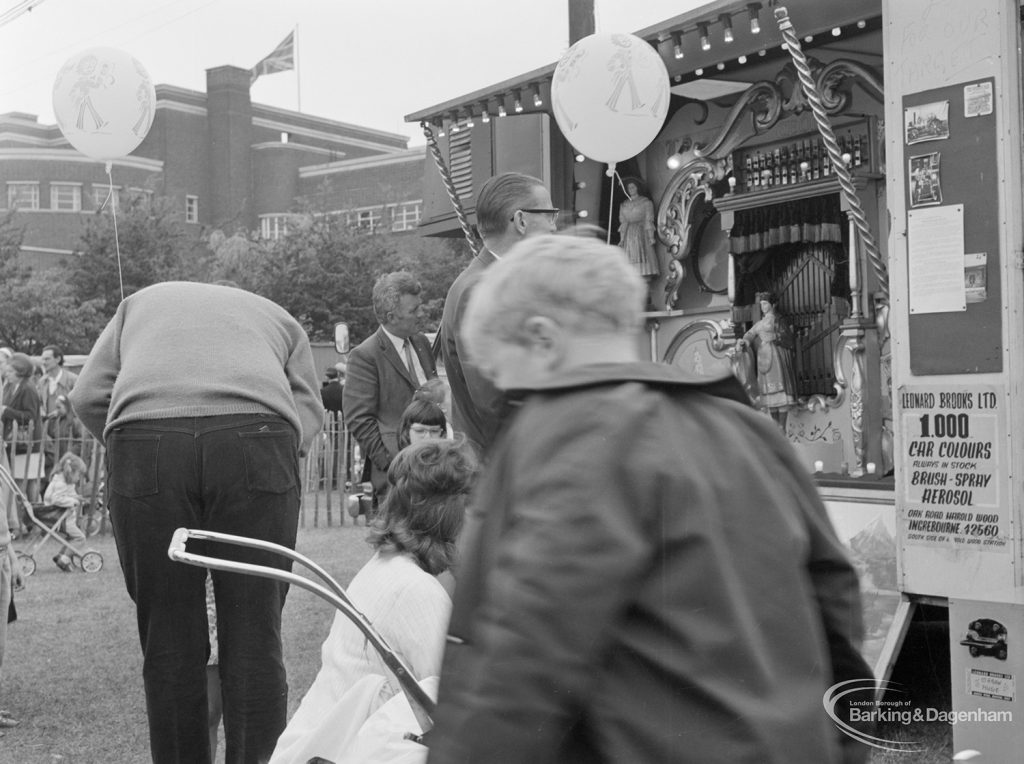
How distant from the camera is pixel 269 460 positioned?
3.65 m

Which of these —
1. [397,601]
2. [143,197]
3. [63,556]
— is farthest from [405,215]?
[397,601]

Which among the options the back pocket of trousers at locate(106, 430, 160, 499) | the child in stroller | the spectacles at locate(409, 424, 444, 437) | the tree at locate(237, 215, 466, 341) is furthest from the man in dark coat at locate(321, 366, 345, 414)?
the tree at locate(237, 215, 466, 341)

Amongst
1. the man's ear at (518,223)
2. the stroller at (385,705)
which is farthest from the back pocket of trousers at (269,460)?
the stroller at (385,705)

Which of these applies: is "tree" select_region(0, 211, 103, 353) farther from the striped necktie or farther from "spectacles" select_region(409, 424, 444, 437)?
"spectacles" select_region(409, 424, 444, 437)

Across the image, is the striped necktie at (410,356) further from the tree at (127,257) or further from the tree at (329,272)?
the tree at (127,257)

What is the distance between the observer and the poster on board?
13.3 feet

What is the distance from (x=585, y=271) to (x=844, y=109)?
4991 mm

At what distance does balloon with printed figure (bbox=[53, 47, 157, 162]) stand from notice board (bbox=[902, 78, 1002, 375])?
214 inches

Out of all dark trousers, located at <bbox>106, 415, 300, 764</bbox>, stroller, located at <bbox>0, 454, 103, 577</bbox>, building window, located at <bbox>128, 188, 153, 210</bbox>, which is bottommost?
stroller, located at <bbox>0, 454, 103, 577</bbox>

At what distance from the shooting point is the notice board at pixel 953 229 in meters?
4.07

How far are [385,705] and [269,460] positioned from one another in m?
1.25

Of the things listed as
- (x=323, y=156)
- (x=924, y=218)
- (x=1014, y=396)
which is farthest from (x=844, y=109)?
(x=323, y=156)

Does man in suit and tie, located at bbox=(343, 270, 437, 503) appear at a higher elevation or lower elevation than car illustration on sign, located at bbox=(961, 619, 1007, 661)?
higher

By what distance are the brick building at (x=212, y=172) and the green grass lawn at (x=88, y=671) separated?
33.0m
